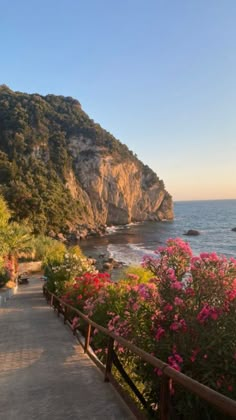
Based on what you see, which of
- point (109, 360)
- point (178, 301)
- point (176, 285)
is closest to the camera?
point (178, 301)

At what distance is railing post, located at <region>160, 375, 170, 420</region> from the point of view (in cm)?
343

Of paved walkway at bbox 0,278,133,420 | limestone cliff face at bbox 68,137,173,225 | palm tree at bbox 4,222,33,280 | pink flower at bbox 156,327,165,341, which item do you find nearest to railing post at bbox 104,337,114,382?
paved walkway at bbox 0,278,133,420

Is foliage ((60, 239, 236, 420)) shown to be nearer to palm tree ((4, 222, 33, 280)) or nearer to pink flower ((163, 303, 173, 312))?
pink flower ((163, 303, 173, 312))

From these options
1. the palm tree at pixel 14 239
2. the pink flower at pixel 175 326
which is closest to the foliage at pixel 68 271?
the pink flower at pixel 175 326

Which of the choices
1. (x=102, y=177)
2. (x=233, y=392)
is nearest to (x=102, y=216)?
(x=102, y=177)

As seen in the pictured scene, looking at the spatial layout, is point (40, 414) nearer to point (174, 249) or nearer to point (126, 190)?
point (174, 249)

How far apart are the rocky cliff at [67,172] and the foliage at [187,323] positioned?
60.5 meters

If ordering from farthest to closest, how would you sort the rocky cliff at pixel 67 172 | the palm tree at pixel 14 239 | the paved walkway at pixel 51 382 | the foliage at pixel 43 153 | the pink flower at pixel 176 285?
the rocky cliff at pixel 67 172
the foliage at pixel 43 153
the palm tree at pixel 14 239
the pink flower at pixel 176 285
the paved walkway at pixel 51 382

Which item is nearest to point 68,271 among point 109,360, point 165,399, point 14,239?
point 109,360

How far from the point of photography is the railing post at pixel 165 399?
3.43 metres

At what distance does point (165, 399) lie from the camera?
11.4ft

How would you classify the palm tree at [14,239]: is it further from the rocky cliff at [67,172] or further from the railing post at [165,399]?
the rocky cliff at [67,172]

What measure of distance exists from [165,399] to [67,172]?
9281cm

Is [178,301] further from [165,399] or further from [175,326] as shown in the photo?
[165,399]
